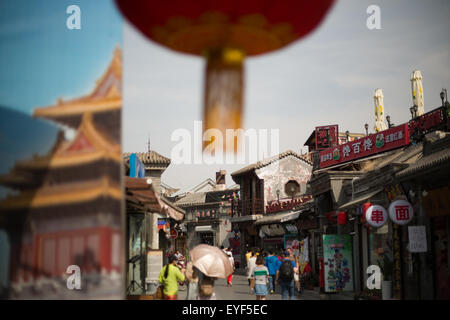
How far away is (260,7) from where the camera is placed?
3.04 m

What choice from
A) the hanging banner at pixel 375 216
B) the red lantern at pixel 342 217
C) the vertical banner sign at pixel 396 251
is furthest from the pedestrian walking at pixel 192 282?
the red lantern at pixel 342 217

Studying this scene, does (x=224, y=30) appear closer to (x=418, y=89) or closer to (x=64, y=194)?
(x=64, y=194)

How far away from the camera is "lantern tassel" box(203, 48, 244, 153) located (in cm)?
333

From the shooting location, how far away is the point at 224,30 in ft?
10.4

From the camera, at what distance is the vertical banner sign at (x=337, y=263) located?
1692 cm

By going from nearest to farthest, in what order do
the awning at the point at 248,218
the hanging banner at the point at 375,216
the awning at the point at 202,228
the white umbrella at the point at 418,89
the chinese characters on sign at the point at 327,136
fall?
the hanging banner at the point at 375,216 → the white umbrella at the point at 418,89 → the chinese characters on sign at the point at 327,136 → the awning at the point at 248,218 → the awning at the point at 202,228

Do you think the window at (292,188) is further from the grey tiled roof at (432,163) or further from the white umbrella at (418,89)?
the grey tiled roof at (432,163)

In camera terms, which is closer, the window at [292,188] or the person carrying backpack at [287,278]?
the person carrying backpack at [287,278]

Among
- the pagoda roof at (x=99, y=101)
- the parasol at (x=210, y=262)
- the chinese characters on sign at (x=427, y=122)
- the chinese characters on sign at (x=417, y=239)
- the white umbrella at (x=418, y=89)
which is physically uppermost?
the white umbrella at (x=418, y=89)

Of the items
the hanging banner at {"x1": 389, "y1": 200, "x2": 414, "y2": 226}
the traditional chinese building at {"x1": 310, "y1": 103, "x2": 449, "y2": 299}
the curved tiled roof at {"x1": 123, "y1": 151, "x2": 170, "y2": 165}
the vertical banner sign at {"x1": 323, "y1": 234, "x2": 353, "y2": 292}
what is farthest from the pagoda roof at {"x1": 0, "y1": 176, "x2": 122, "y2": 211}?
the curved tiled roof at {"x1": 123, "y1": 151, "x2": 170, "y2": 165}

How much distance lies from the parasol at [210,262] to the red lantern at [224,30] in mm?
7811

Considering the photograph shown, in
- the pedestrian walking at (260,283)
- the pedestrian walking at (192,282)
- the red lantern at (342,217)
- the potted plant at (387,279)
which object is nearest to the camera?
the pedestrian walking at (192,282)

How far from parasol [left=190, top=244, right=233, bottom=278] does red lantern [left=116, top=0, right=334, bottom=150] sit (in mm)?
7811
